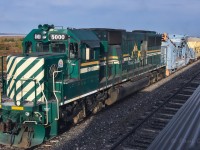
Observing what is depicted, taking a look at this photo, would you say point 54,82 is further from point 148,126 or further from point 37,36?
point 148,126

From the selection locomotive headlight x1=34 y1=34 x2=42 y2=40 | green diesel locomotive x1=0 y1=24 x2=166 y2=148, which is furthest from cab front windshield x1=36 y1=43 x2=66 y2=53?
locomotive headlight x1=34 y1=34 x2=42 y2=40

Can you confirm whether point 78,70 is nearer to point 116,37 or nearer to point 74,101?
point 74,101

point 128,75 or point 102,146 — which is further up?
point 128,75

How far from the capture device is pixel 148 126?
9.63m

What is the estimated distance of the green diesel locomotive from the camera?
8133 mm

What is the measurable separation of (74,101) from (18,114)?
2.02 meters

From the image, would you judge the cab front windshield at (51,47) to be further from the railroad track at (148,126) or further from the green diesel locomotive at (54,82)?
the railroad track at (148,126)

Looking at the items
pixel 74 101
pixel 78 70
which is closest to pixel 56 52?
pixel 78 70

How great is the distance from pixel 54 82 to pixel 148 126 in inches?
131

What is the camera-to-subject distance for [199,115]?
760 cm

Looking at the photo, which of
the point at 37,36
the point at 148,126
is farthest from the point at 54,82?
the point at 148,126

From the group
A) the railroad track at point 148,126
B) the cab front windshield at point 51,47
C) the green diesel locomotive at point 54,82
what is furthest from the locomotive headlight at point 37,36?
the railroad track at point 148,126

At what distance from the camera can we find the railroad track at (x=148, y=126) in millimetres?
8023

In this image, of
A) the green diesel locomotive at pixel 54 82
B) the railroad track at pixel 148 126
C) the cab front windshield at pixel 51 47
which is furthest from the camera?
the cab front windshield at pixel 51 47
